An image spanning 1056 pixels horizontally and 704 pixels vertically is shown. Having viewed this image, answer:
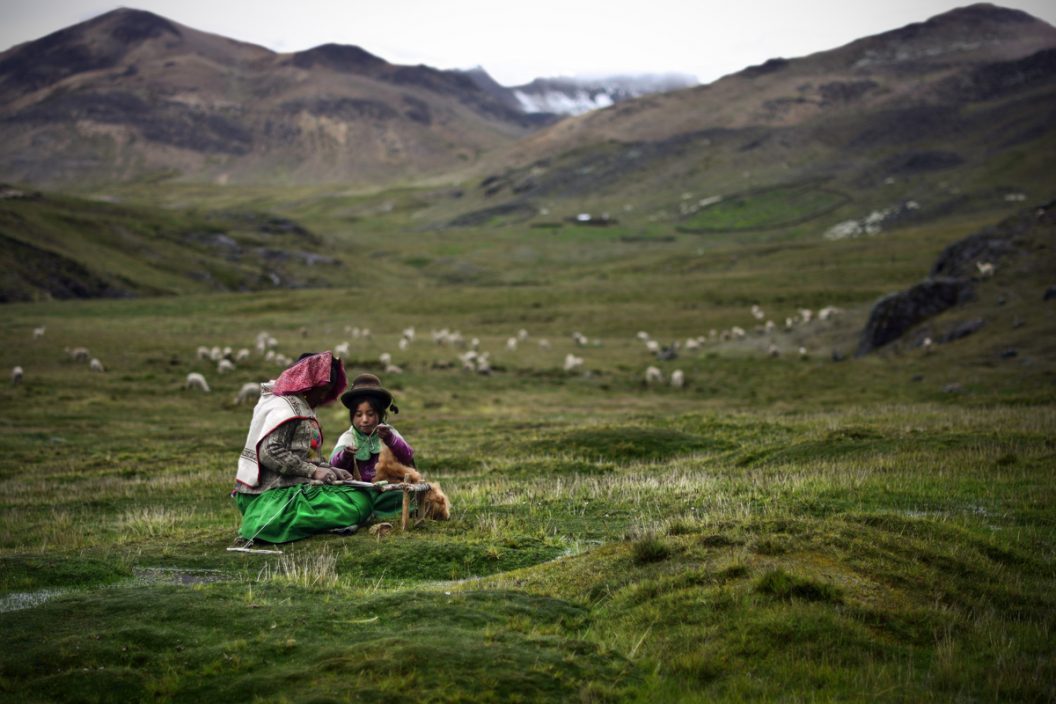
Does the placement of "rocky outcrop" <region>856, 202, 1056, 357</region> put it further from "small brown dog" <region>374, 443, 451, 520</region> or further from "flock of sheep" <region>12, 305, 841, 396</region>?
"small brown dog" <region>374, 443, 451, 520</region>

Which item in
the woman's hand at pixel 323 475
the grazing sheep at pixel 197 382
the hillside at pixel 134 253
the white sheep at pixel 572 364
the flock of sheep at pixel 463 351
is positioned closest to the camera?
the woman's hand at pixel 323 475

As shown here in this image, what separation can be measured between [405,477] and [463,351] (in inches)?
1701

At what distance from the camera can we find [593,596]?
8.99 meters

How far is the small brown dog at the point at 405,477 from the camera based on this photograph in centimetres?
1234

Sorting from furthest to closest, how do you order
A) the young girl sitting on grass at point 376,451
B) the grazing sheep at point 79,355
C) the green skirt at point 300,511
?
the grazing sheep at point 79,355, the young girl sitting on grass at point 376,451, the green skirt at point 300,511

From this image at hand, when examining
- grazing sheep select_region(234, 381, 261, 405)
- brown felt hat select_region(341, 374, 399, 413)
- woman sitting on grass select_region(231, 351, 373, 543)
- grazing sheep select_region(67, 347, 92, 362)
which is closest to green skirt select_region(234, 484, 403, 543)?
woman sitting on grass select_region(231, 351, 373, 543)

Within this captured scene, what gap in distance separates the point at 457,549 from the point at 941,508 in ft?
22.9

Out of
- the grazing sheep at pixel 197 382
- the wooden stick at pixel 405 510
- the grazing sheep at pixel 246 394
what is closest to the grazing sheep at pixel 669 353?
the grazing sheep at pixel 246 394

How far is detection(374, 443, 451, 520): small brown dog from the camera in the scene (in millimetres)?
12344

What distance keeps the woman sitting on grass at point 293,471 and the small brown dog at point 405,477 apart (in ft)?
1.56

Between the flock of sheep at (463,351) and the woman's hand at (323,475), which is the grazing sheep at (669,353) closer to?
the flock of sheep at (463,351)

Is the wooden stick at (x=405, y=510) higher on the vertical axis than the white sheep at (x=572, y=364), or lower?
higher

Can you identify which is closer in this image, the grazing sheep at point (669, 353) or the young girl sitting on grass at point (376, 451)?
the young girl sitting on grass at point (376, 451)

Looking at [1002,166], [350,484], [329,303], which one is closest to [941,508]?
[350,484]
